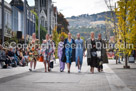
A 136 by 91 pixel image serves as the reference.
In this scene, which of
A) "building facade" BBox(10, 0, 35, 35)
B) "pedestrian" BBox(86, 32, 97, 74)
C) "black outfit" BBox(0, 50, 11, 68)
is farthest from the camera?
"building facade" BBox(10, 0, 35, 35)

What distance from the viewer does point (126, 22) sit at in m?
21.7

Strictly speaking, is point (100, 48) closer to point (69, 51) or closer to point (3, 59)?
point (69, 51)

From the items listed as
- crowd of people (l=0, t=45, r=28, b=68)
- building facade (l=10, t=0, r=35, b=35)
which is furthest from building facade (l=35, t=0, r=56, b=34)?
crowd of people (l=0, t=45, r=28, b=68)

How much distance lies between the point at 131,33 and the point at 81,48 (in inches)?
171

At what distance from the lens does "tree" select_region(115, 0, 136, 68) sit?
69.6 feet

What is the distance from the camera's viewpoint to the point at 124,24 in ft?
70.8

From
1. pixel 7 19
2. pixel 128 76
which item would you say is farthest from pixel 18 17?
pixel 128 76

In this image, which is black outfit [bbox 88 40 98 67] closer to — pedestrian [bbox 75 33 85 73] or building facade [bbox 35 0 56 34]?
pedestrian [bbox 75 33 85 73]

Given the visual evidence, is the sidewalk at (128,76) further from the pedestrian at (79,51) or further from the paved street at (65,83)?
the pedestrian at (79,51)

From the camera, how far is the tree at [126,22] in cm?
2122

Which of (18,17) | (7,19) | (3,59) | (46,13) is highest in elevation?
(46,13)

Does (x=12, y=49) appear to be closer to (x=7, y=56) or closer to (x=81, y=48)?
(x=7, y=56)

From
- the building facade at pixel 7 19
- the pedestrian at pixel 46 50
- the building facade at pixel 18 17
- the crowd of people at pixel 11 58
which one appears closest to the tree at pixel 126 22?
the pedestrian at pixel 46 50

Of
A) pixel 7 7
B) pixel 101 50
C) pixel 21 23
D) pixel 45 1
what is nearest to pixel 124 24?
pixel 101 50
